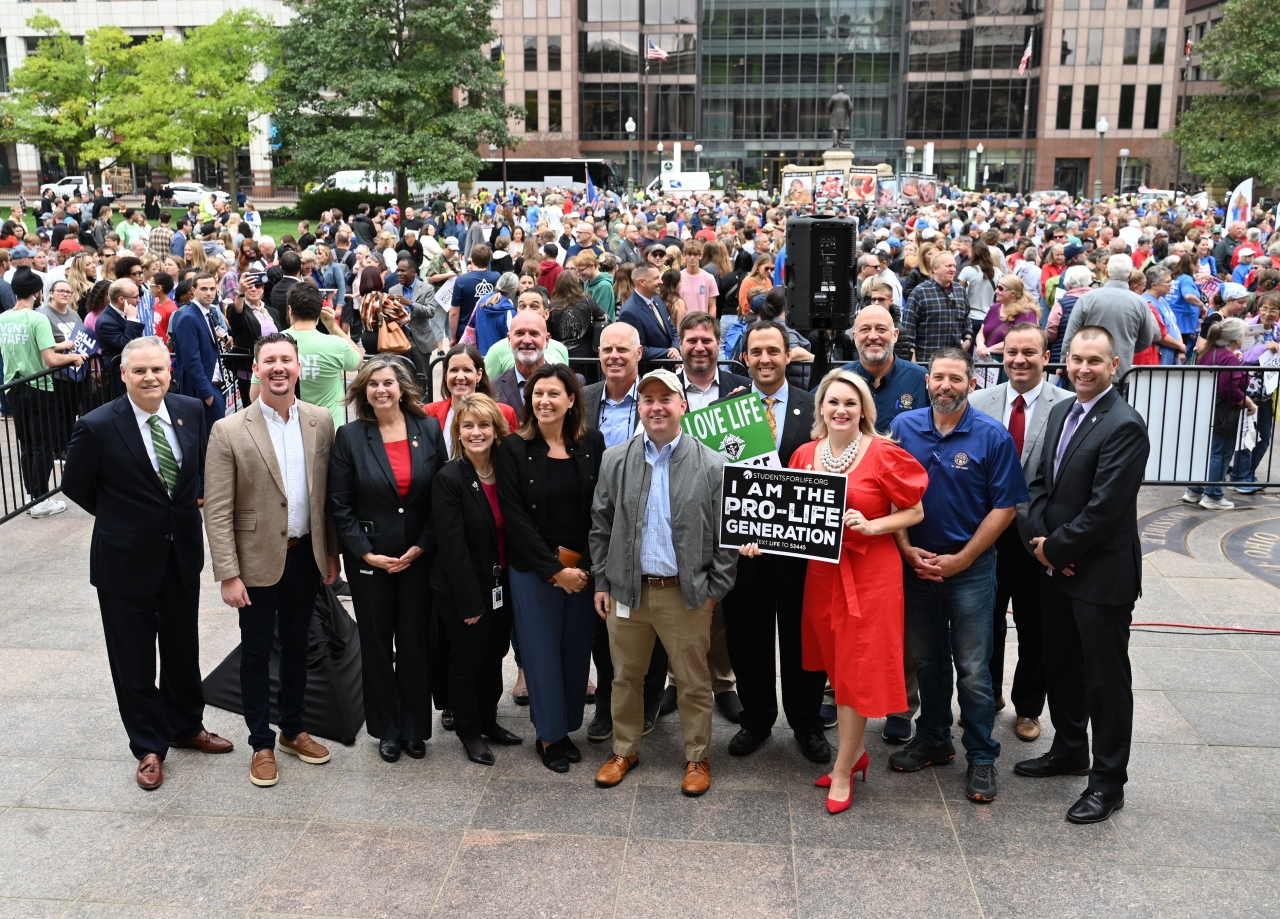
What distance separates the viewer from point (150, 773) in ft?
18.7

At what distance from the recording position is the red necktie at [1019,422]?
606cm

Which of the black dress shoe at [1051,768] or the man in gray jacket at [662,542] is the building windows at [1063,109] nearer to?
the black dress shoe at [1051,768]

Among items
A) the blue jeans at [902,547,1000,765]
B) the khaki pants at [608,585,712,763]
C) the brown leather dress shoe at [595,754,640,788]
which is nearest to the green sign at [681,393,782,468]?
the khaki pants at [608,585,712,763]

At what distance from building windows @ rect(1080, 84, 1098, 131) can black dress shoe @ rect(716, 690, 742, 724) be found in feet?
269

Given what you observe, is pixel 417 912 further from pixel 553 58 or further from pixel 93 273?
pixel 553 58

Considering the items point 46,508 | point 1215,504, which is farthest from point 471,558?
point 1215,504

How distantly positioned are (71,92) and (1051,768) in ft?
191

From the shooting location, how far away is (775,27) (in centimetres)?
8394

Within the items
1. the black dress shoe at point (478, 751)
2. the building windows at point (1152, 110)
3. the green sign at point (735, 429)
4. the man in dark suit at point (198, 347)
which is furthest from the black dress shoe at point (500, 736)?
the building windows at point (1152, 110)

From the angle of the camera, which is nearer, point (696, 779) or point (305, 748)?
point (696, 779)

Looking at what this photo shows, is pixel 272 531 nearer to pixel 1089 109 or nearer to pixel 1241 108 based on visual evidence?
pixel 1241 108

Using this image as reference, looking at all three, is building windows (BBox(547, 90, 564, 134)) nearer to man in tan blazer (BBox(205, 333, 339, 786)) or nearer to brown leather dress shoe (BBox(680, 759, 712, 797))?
man in tan blazer (BBox(205, 333, 339, 786))

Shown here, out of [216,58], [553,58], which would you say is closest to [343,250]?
Result: [216,58]

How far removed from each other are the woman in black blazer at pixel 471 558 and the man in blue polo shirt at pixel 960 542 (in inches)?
79.1
